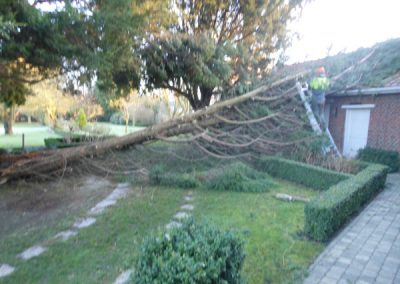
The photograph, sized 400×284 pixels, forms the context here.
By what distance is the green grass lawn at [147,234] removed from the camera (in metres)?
3.46

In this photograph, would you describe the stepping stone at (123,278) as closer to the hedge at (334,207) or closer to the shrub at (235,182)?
the hedge at (334,207)

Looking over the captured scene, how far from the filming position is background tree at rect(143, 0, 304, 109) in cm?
985

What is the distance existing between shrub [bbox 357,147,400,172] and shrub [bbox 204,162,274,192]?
15.5 feet

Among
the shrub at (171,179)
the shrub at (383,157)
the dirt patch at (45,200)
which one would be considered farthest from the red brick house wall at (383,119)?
the dirt patch at (45,200)

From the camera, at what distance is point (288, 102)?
10.5 m

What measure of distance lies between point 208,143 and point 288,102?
370cm

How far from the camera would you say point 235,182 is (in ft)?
24.1

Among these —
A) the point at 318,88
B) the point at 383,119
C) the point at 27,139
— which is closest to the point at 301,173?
the point at 318,88

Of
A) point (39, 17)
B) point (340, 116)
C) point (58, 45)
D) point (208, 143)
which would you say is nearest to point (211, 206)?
point (208, 143)

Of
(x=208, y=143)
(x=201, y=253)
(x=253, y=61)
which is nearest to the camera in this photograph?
(x=201, y=253)

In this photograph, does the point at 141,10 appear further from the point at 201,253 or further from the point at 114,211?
the point at 201,253

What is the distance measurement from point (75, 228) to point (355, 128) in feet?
36.5

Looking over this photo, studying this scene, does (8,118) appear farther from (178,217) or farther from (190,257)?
(190,257)

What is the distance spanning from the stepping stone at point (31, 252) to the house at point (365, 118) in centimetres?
1139
